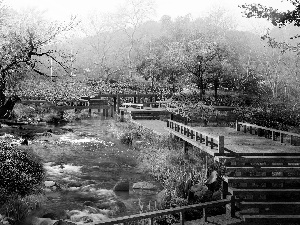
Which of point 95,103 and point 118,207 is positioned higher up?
point 95,103

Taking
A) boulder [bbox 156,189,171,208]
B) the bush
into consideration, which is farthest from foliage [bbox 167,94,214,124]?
boulder [bbox 156,189,171,208]

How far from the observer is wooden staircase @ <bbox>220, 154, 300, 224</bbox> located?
11625 millimetres

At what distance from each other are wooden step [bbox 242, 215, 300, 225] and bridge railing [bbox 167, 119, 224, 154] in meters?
2.76

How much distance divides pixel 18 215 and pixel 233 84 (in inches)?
1496

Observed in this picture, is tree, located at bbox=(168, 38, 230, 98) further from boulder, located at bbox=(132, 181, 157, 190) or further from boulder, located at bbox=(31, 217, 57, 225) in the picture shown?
boulder, located at bbox=(31, 217, 57, 225)

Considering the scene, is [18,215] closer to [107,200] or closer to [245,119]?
[107,200]

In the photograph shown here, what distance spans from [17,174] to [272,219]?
1110 centimetres

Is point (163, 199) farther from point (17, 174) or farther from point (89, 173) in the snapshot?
point (17, 174)

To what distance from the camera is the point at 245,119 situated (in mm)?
26297

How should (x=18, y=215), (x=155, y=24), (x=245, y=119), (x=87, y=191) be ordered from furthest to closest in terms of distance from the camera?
(x=155, y=24) → (x=245, y=119) → (x=87, y=191) → (x=18, y=215)

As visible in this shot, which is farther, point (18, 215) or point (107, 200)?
point (107, 200)

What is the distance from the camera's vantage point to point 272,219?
11.5m

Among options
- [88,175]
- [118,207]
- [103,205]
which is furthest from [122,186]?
[88,175]

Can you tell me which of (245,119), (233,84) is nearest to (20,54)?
(245,119)
